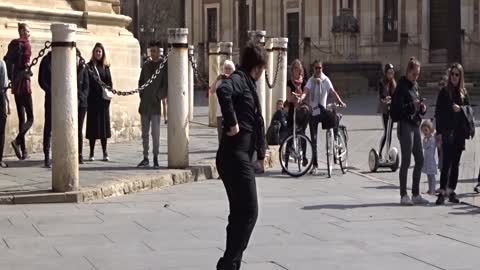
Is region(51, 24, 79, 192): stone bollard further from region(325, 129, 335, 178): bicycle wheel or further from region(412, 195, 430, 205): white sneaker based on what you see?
region(325, 129, 335, 178): bicycle wheel

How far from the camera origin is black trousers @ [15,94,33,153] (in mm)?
14562

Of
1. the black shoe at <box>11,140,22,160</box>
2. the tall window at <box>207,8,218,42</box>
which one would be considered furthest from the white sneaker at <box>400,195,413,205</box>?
the tall window at <box>207,8,218,42</box>

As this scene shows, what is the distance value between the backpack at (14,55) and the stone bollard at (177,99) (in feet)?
7.17

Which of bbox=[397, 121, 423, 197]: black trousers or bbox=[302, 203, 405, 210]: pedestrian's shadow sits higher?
bbox=[397, 121, 423, 197]: black trousers

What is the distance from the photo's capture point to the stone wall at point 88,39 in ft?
51.5

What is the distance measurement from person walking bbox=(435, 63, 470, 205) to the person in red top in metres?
5.98

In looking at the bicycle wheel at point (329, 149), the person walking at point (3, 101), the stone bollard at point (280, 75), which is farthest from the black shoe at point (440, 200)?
the stone bollard at point (280, 75)

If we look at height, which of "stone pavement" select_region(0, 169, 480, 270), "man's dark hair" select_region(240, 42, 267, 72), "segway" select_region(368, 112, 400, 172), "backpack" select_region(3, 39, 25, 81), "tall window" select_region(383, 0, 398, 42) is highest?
"tall window" select_region(383, 0, 398, 42)

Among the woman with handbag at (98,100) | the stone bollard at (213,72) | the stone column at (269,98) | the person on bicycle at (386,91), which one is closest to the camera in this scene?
the woman with handbag at (98,100)

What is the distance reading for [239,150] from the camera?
25.2ft

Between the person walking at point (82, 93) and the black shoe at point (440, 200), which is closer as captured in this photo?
the black shoe at point (440, 200)

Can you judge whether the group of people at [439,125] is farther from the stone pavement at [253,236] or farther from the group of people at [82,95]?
the group of people at [82,95]

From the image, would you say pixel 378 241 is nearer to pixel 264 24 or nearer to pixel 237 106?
pixel 237 106

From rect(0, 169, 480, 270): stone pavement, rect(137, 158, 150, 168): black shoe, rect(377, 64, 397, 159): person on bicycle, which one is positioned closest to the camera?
rect(0, 169, 480, 270): stone pavement
